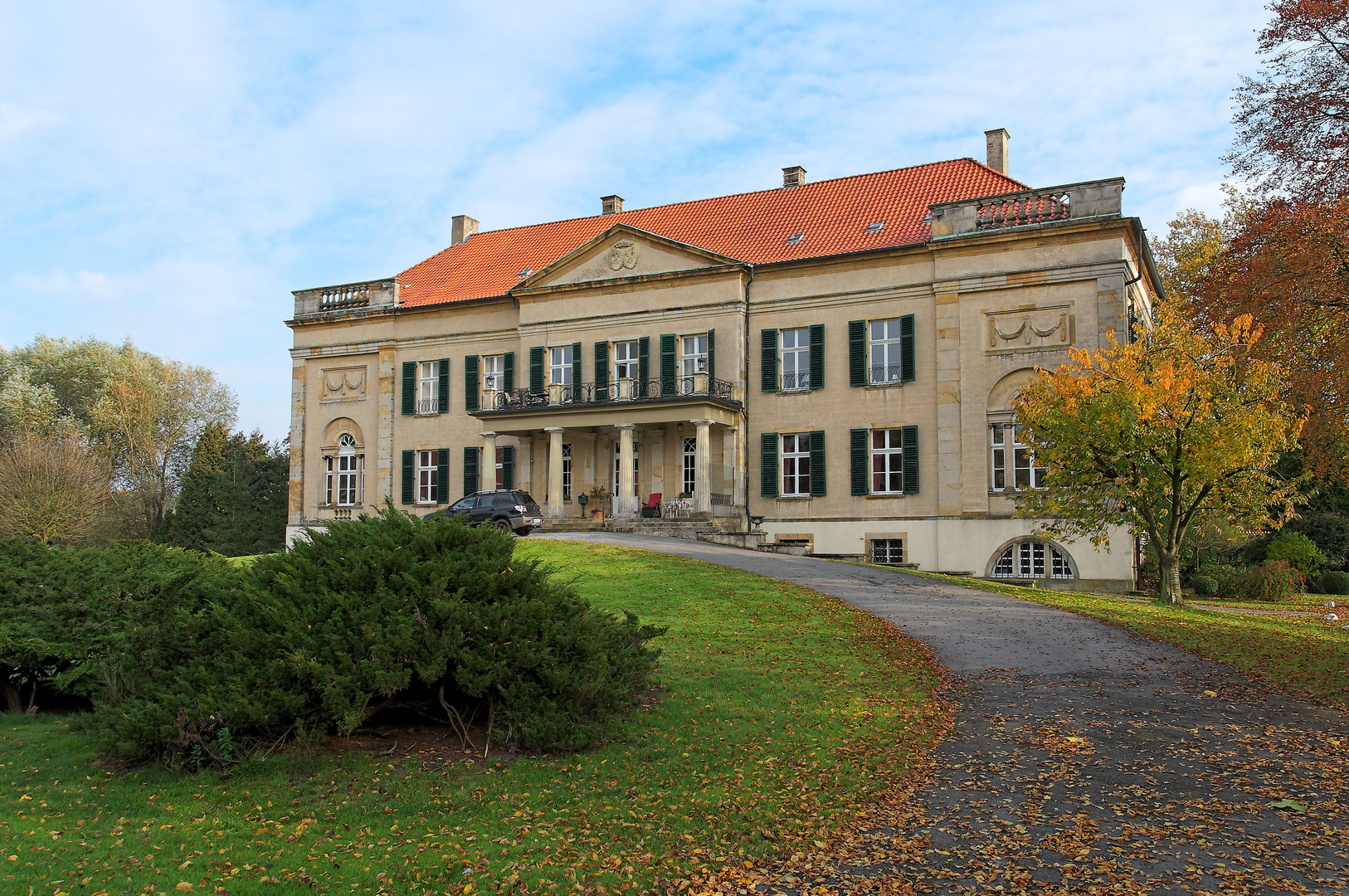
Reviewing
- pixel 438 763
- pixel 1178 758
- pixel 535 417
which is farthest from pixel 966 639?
pixel 535 417

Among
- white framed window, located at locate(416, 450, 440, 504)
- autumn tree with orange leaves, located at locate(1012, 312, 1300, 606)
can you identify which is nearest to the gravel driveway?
autumn tree with orange leaves, located at locate(1012, 312, 1300, 606)

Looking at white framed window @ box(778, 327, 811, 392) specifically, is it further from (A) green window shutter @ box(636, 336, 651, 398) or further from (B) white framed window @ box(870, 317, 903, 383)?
(A) green window shutter @ box(636, 336, 651, 398)

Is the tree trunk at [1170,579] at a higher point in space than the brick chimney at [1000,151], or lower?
lower

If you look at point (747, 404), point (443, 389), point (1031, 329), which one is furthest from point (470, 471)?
point (1031, 329)

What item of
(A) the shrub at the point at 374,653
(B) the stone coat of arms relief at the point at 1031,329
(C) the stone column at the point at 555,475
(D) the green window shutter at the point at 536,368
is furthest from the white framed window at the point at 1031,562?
(A) the shrub at the point at 374,653

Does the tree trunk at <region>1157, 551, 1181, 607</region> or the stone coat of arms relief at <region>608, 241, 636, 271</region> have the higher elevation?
the stone coat of arms relief at <region>608, 241, 636, 271</region>

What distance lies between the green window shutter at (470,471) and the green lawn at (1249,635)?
1791 cm

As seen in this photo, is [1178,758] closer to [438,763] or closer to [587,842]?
[587,842]

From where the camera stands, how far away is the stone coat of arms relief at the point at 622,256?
31.2 m

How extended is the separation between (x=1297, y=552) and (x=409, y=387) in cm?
2844

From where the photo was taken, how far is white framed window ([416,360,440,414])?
35.0 m

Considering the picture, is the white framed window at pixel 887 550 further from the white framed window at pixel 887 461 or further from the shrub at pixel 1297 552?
the shrub at pixel 1297 552

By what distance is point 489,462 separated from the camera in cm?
3216

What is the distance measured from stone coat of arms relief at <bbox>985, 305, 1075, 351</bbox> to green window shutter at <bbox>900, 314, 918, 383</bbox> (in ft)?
6.64
